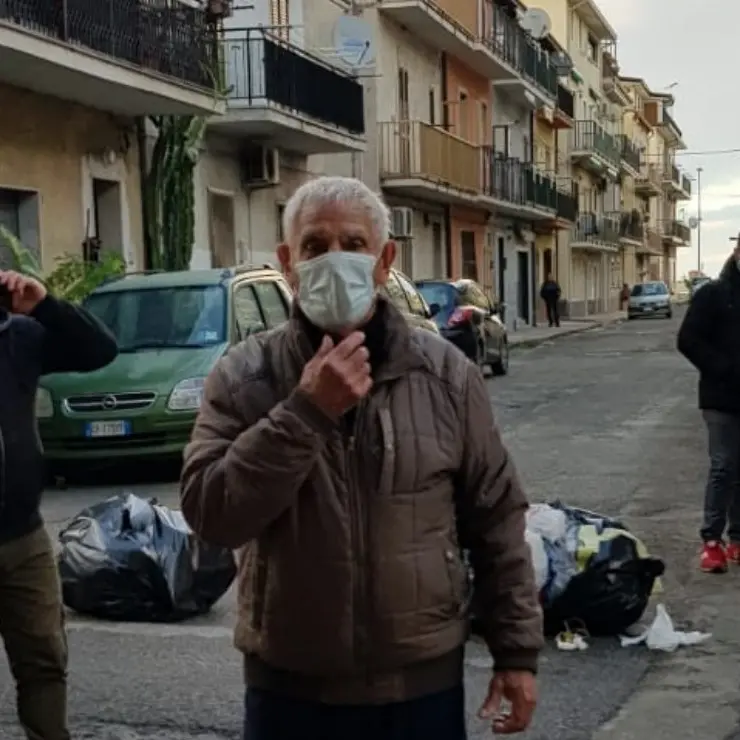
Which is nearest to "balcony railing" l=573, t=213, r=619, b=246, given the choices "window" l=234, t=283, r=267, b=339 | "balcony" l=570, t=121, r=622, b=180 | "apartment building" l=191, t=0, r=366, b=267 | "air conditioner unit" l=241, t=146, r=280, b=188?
"balcony" l=570, t=121, r=622, b=180

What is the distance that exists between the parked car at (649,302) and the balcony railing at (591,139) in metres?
6.86

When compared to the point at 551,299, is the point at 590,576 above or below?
below

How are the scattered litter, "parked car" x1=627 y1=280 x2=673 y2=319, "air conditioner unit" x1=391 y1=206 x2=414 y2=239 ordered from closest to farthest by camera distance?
1. the scattered litter
2. "air conditioner unit" x1=391 y1=206 x2=414 y2=239
3. "parked car" x1=627 y1=280 x2=673 y2=319

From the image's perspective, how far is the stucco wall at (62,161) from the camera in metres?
16.1

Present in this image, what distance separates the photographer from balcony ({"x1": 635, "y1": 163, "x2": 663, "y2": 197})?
83.9 meters

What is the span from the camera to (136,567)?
640 centimetres

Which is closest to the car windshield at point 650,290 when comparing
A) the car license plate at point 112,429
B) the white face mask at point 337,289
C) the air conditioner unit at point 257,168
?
the air conditioner unit at point 257,168

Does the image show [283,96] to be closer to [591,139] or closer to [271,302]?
[271,302]

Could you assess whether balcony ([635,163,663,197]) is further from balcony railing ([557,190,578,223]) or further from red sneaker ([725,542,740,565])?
red sneaker ([725,542,740,565])

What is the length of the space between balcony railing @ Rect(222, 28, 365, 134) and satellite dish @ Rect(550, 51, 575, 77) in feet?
84.8

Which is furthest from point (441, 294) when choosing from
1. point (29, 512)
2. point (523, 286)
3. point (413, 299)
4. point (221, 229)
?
point (523, 286)

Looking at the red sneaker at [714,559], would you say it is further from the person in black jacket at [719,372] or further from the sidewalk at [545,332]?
the sidewalk at [545,332]

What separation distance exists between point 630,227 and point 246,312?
6541 centimetres

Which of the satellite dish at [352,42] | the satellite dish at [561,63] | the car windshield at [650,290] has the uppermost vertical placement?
the satellite dish at [561,63]
